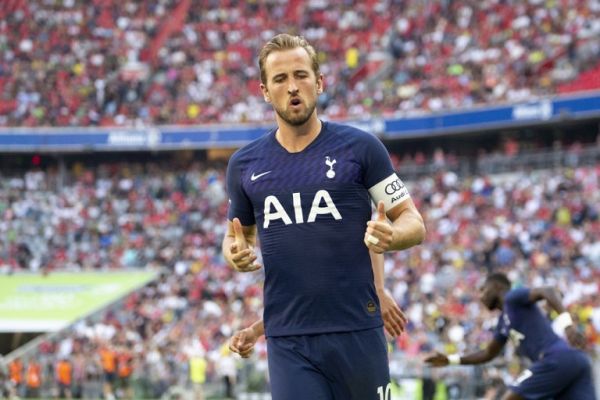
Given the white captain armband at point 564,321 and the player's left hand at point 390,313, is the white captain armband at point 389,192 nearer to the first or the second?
the player's left hand at point 390,313

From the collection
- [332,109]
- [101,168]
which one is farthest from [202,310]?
[101,168]

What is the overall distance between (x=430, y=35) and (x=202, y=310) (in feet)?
42.8

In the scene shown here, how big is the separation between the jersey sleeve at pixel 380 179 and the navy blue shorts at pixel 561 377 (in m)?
5.09

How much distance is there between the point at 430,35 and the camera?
35.1 metres

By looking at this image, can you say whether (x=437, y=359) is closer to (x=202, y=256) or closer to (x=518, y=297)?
(x=518, y=297)

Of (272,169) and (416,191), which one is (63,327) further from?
(272,169)

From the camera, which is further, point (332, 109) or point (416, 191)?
point (332, 109)

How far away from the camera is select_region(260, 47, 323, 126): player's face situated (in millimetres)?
4836

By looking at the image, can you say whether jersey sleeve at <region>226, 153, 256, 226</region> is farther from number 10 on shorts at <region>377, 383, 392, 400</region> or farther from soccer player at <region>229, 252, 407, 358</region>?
number 10 on shorts at <region>377, 383, 392, 400</region>

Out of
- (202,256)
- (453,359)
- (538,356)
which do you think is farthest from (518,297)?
(202,256)

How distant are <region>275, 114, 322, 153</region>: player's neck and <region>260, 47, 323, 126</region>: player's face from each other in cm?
7

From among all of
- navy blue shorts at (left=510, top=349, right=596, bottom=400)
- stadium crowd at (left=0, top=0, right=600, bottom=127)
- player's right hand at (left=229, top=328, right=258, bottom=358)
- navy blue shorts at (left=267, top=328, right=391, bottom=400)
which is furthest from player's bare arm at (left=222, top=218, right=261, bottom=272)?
stadium crowd at (left=0, top=0, right=600, bottom=127)

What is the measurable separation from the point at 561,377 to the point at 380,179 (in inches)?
205

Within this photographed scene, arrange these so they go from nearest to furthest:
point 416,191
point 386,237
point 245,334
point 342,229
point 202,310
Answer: point 386,237 → point 342,229 → point 245,334 → point 202,310 → point 416,191
